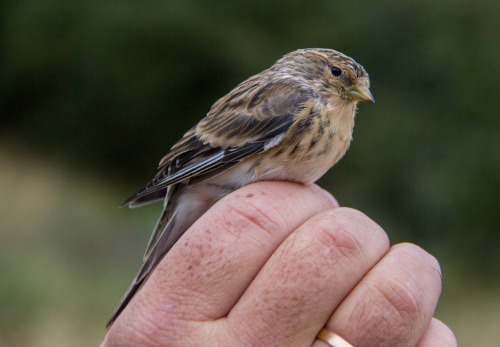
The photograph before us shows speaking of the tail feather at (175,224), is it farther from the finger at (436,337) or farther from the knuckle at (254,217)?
the finger at (436,337)

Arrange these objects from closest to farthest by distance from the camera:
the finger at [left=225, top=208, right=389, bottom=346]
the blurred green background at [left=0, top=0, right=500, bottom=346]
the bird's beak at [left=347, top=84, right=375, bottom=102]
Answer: the finger at [left=225, top=208, right=389, bottom=346], the bird's beak at [left=347, top=84, right=375, bottom=102], the blurred green background at [left=0, top=0, right=500, bottom=346]

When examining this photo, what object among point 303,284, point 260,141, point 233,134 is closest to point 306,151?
point 260,141

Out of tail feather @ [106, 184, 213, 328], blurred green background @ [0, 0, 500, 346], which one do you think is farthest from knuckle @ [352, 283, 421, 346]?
blurred green background @ [0, 0, 500, 346]

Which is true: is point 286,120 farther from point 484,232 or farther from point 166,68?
point 166,68

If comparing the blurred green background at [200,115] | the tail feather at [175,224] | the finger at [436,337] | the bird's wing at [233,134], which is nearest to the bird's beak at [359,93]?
the bird's wing at [233,134]

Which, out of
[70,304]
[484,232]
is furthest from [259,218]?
[484,232]

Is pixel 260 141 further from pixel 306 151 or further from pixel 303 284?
pixel 303 284

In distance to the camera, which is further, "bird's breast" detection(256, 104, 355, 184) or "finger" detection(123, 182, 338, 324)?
"bird's breast" detection(256, 104, 355, 184)

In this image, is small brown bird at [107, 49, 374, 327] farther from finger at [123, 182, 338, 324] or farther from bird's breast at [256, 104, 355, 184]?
finger at [123, 182, 338, 324]

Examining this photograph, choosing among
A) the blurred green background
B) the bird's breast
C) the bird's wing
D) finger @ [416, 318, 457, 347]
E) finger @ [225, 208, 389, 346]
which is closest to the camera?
finger @ [225, 208, 389, 346]
